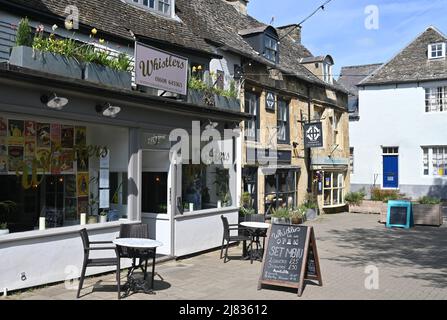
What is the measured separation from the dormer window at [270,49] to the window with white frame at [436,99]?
12631mm

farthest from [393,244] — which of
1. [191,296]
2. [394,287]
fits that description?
[191,296]

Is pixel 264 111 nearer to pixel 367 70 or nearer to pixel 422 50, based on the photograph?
pixel 422 50

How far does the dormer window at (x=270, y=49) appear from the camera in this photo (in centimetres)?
1781

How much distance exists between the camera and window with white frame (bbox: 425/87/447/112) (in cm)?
2612

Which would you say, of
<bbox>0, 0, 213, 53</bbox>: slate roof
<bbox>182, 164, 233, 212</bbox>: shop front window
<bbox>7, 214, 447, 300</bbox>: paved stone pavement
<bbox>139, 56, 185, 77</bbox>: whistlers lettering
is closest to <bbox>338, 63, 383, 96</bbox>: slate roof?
<bbox>7, 214, 447, 300</bbox>: paved stone pavement

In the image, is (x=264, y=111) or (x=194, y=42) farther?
(x=264, y=111)

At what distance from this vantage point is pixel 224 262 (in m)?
10.4

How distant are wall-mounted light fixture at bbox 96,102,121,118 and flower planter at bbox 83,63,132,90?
0.40 meters

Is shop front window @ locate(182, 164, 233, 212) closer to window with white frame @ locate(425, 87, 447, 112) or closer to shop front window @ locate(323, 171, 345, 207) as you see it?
shop front window @ locate(323, 171, 345, 207)

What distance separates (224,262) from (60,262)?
372cm

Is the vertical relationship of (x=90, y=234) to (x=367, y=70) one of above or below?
below

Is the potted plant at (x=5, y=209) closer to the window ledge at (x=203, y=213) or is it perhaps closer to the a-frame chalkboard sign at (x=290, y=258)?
the window ledge at (x=203, y=213)

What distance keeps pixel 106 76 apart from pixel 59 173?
217 centimetres

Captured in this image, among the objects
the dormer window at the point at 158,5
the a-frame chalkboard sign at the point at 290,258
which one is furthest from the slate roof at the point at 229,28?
the a-frame chalkboard sign at the point at 290,258
